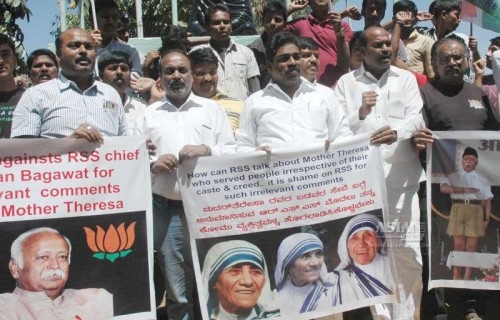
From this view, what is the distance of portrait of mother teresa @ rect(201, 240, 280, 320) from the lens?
4.29 metres

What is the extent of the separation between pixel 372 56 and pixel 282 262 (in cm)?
168

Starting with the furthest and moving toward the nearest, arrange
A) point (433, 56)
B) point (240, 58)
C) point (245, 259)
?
point (240, 58)
point (433, 56)
point (245, 259)

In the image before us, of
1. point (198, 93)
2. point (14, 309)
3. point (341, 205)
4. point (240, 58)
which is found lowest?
point (14, 309)

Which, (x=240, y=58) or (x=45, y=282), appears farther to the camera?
(x=240, y=58)

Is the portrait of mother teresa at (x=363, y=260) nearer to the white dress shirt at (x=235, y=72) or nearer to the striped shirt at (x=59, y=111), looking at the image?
the striped shirt at (x=59, y=111)

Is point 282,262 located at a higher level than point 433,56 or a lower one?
lower

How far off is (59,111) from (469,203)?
9.48 feet

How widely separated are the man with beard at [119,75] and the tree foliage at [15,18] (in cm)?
715

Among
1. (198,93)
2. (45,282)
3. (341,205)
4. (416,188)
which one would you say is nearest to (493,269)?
(416,188)

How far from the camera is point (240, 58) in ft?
20.1

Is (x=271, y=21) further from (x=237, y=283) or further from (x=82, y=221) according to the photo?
(x=82, y=221)

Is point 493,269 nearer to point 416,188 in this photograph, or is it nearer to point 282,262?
point 416,188

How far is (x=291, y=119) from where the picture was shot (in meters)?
4.49

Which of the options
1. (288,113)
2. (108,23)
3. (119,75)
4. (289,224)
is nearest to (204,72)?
(119,75)
